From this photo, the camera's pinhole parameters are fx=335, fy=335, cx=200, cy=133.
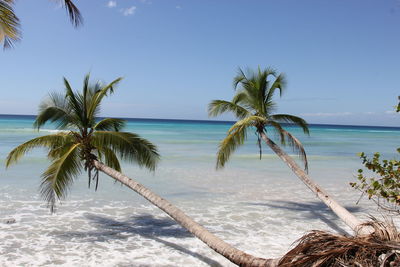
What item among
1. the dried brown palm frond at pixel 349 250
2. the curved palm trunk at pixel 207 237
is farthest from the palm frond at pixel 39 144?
the dried brown palm frond at pixel 349 250

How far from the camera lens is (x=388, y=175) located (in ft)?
14.7

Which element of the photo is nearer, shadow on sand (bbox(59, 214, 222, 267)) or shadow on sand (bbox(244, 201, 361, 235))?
shadow on sand (bbox(59, 214, 222, 267))

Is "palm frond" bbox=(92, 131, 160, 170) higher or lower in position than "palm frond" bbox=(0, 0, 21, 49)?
lower

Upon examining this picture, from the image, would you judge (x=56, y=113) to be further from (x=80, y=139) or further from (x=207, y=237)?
(x=207, y=237)

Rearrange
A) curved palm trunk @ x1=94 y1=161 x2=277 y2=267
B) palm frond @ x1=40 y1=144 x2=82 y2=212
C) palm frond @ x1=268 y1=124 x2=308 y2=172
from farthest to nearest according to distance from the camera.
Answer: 1. palm frond @ x1=268 y1=124 x2=308 y2=172
2. palm frond @ x1=40 y1=144 x2=82 y2=212
3. curved palm trunk @ x1=94 y1=161 x2=277 y2=267

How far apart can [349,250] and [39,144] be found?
7111mm

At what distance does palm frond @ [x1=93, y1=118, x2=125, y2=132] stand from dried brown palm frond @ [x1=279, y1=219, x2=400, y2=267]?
619cm

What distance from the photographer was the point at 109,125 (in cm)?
842

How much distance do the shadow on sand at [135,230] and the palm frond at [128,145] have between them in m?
1.91

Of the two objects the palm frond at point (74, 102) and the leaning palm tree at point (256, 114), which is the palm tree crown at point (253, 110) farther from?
the palm frond at point (74, 102)

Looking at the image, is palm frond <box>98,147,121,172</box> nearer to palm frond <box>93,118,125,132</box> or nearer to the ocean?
palm frond <box>93,118,125,132</box>

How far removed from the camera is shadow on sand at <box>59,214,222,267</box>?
8.27m

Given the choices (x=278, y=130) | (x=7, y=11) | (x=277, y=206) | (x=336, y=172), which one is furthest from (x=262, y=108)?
(x=336, y=172)

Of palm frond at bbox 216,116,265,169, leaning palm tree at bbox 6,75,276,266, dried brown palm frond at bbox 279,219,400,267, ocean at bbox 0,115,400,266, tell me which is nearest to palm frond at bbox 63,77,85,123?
leaning palm tree at bbox 6,75,276,266
